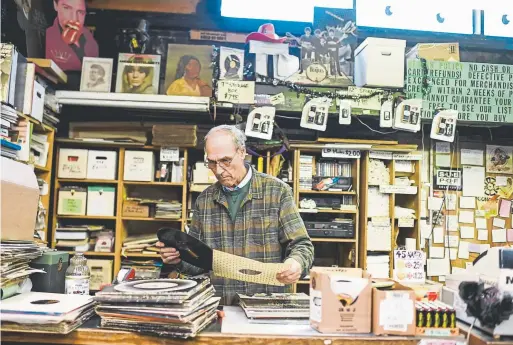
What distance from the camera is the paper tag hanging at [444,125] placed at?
14.6 feet

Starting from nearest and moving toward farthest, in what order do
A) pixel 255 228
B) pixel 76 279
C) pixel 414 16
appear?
pixel 76 279 < pixel 255 228 < pixel 414 16

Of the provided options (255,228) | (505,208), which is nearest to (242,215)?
(255,228)

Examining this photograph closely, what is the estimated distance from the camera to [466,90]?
14.8 ft

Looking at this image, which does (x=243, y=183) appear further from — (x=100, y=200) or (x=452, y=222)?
(x=452, y=222)

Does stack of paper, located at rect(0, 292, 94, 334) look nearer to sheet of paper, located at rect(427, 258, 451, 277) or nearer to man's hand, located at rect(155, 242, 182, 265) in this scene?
man's hand, located at rect(155, 242, 182, 265)

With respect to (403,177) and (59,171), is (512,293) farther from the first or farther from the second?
(59,171)

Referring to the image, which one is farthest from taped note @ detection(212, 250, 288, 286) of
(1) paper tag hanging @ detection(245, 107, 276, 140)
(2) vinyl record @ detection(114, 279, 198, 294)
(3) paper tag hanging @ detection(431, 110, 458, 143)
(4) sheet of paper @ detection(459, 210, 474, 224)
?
(4) sheet of paper @ detection(459, 210, 474, 224)

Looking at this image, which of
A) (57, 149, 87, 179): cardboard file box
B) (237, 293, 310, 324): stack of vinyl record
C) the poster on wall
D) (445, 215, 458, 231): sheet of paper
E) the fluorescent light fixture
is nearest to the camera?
(237, 293, 310, 324): stack of vinyl record

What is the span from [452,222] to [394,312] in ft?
12.2

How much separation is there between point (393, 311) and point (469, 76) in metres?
3.53

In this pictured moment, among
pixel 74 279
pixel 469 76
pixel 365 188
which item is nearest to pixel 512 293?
pixel 74 279

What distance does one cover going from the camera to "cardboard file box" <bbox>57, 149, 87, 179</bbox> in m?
4.46

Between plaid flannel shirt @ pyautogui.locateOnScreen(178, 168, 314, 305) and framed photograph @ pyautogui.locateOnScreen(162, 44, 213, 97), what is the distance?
2.14m

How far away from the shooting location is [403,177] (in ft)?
15.8
